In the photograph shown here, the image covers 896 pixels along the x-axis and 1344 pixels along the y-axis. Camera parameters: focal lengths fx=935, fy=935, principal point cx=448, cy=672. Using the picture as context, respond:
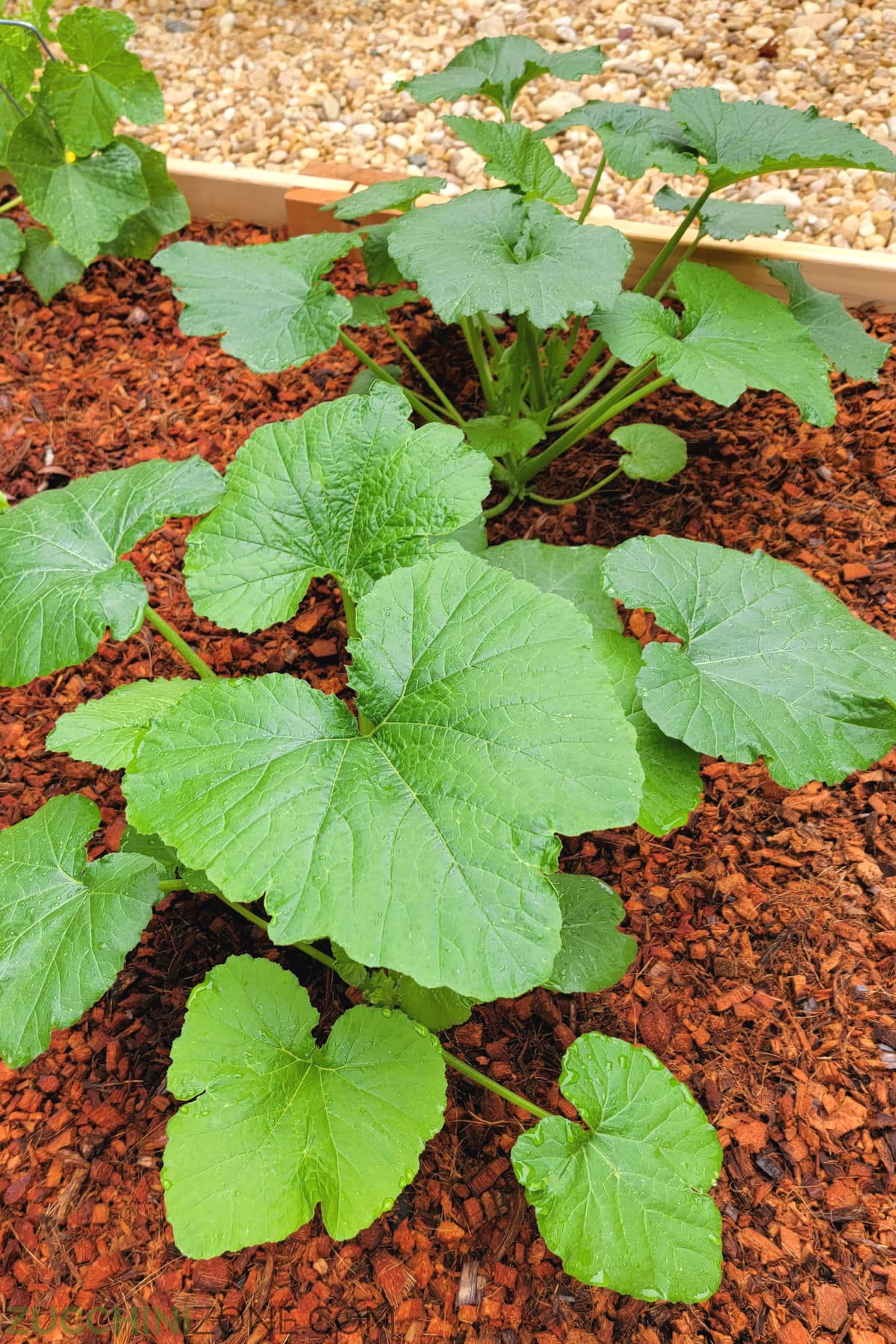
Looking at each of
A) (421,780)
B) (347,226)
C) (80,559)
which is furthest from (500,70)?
(421,780)

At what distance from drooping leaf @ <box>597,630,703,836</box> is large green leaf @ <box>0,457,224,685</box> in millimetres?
713

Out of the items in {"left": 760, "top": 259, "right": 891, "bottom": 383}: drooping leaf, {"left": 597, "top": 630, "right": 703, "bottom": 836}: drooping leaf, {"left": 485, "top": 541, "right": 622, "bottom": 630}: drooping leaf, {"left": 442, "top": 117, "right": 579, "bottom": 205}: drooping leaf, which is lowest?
{"left": 597, "top": 630, "right": 703, "bottom": 836}: drooping leaf

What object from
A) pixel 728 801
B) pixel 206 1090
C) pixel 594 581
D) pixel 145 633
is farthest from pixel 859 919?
pixel 145 633

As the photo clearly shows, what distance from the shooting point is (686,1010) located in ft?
5.24

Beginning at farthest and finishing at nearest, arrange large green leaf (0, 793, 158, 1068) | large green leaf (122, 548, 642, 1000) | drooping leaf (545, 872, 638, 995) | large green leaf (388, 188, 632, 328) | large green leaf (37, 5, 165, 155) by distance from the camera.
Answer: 1. large green leaf (37, 5, 165, 155)
2. large green leaf (388, 188, 632, 328)
3. drooping leaf (545, 872, 638, 995)
4. large green leaf (0, 793, 158, 1068)
5. large green leaf (122, 548, 642, 1000)

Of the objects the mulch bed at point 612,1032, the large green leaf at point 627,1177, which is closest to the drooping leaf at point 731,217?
the mulch bed at point 612,1032

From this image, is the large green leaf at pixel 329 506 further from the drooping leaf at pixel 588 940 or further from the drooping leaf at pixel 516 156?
the drooping leaf at pixel 516 156

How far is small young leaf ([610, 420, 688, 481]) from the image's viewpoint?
2.09m

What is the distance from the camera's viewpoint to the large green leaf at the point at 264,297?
1.79 m

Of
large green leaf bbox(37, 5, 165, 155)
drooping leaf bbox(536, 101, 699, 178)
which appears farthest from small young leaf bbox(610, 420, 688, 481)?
large green leaf bbox(37, 5, 165, 155)

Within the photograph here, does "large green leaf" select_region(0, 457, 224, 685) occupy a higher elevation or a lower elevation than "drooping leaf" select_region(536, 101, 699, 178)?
lower

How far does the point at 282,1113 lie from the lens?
4.02 feet

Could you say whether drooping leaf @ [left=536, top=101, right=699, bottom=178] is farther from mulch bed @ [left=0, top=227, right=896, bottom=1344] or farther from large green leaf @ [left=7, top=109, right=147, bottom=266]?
large green leaf @ [left=7, top=109, right=147, bottom=266]

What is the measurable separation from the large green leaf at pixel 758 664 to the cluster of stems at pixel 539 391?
1.96 feet
